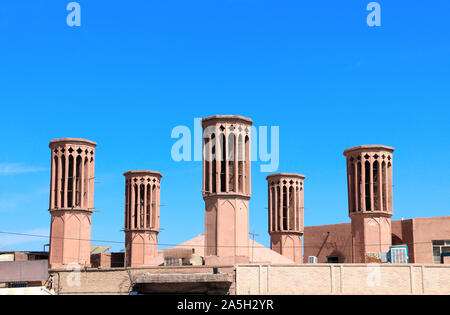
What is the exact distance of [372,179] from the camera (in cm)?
5256

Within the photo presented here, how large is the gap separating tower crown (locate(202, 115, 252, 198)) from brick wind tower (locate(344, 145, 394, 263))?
11.0m

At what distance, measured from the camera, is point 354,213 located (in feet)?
175

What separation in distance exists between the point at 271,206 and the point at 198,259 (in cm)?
2064

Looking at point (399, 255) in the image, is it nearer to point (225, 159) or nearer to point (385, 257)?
point (385, 257)

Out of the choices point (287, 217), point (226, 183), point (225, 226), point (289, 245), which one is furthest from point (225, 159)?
point (289, 245)

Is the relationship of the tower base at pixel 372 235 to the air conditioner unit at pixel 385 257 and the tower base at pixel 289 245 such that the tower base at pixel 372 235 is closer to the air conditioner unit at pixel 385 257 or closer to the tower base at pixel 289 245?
the air conditioner unit at pixel 385 257

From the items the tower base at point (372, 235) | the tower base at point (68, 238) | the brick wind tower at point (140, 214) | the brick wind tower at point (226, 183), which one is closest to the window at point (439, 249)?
the tower base at point (372, 235)

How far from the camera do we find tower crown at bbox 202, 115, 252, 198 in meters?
45.8

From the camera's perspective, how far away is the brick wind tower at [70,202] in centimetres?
5200

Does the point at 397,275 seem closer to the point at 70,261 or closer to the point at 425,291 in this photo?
the point at 425,291

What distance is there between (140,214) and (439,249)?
2763 cm

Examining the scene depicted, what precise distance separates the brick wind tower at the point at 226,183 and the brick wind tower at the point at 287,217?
18597 millimetres

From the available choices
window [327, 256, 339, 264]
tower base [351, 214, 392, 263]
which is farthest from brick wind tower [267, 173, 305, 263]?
tower base [351, 214, 392, 263]
